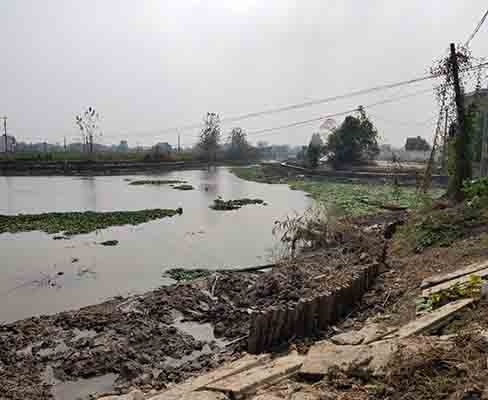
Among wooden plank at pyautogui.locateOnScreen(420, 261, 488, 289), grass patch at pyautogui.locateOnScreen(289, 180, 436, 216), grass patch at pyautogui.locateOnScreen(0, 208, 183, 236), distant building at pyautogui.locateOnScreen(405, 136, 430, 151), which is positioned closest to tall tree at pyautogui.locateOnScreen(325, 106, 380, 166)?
grass patch at pyautogui.locateOnScreen(289, 180, 436, 216)

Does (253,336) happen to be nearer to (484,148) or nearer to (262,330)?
(262,330)

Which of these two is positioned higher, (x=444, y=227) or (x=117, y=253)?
(x=444, y=227)

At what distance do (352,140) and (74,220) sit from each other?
2622 centimetres

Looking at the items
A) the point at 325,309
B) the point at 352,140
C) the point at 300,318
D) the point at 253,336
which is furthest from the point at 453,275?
the point at 352,140

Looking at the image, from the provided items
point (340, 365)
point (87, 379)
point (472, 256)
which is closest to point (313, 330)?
point (340, 365)

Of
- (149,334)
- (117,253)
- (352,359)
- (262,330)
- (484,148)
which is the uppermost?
(484,148)

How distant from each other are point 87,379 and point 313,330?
2669 mm

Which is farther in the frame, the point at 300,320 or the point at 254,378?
the point at 300,320

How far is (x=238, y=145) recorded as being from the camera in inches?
2478

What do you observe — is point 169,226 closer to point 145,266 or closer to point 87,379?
point 145,266

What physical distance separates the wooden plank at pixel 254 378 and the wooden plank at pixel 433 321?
3.26 ft

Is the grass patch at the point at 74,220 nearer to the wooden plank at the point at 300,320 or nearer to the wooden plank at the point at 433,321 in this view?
the wooden plank at the point at 300,320

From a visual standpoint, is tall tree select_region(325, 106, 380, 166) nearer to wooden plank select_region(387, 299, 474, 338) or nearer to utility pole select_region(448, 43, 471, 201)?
utility pole select_region(448, 43, 471, 201)

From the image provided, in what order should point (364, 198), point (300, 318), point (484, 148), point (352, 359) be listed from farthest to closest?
1. point (364, 198)
2. point (484, 148)
3. point (300, 318)
4. point (352, 359)
